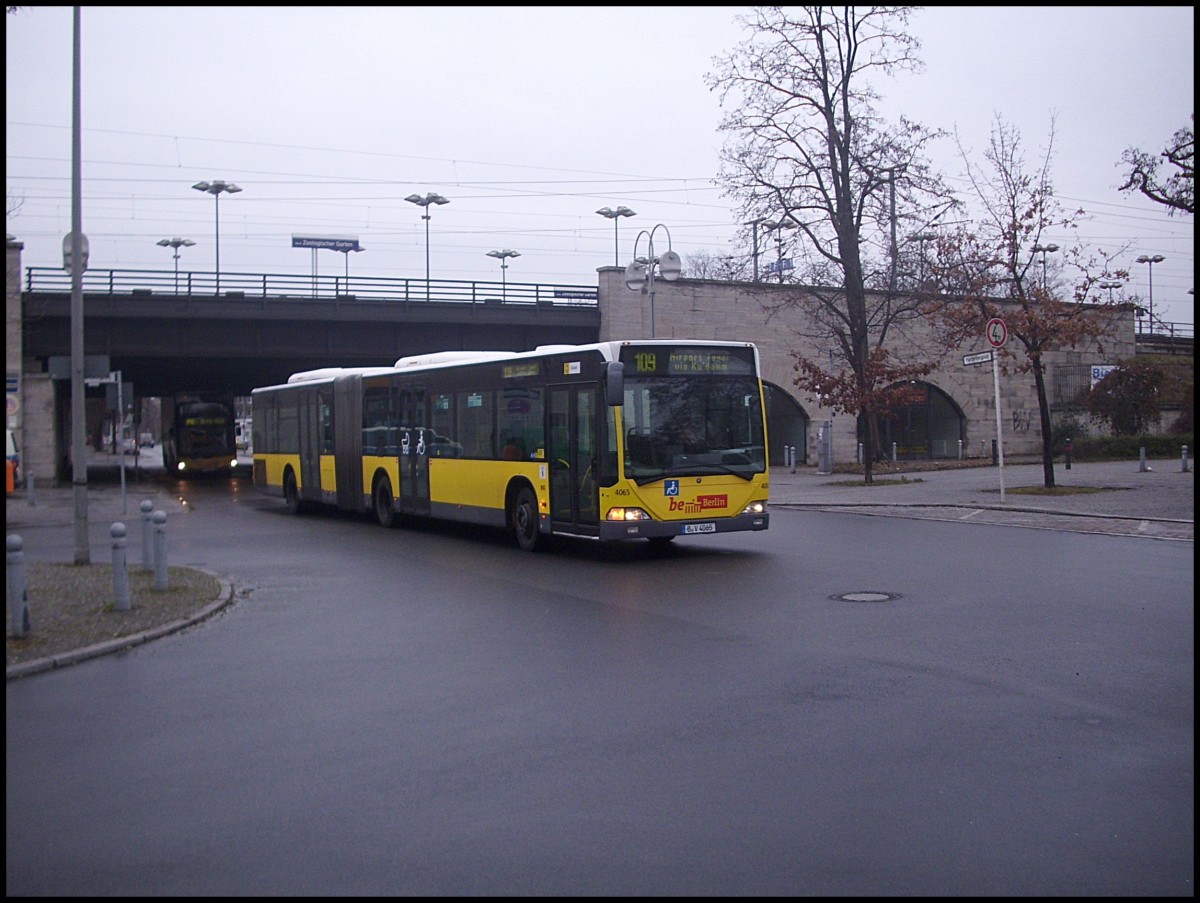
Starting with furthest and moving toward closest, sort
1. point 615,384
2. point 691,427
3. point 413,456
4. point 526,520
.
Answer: point 413,456, point 526,520, point 691,427, point 615,384

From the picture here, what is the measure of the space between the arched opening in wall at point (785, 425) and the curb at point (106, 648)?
130 ft

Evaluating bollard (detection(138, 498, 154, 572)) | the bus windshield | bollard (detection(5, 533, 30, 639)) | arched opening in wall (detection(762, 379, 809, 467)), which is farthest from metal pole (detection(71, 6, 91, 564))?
arched opening in wall (detection(762, 379, 809, 467))

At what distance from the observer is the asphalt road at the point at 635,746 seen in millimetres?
5008

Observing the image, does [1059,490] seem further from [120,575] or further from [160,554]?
[120,575]

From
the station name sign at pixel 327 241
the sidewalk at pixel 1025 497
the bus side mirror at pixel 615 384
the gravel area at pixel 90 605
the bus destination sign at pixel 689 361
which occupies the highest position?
the station name sign at pixel 327 241

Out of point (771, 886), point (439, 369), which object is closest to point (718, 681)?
point (771, 886)

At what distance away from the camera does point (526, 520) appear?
18219 millimetres

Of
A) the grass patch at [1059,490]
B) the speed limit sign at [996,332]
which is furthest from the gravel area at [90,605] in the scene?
the grass patch at [1059,490]

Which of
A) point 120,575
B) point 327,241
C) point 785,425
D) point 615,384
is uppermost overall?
point 327,241

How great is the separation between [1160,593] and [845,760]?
7033 millimetres

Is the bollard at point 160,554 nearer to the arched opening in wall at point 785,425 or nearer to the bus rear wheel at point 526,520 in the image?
the bus rear wheel at point 526,520

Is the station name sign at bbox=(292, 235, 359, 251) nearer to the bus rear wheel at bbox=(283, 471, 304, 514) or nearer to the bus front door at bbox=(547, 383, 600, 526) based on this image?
the bus rear wheel at bbox=(283, 471, 304, 514)

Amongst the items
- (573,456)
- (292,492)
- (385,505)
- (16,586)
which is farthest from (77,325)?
(292,492)

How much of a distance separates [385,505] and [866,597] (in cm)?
1331
